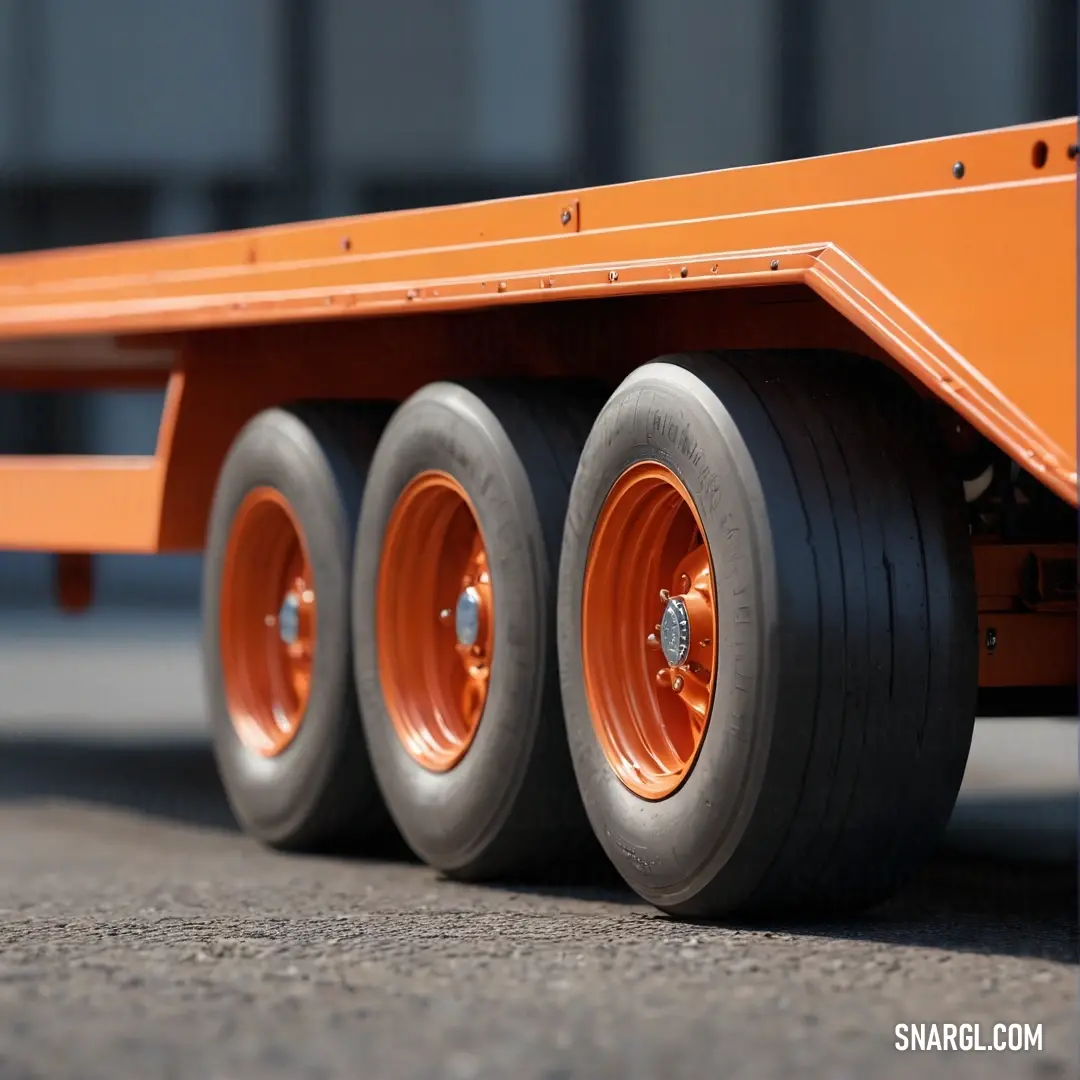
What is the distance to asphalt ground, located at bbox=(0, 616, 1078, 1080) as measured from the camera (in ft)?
11.9

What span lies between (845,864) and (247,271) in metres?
2.62

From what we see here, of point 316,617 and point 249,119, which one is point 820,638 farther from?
point 249,119

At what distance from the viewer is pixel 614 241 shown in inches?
203

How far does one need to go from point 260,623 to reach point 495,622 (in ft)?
4.75

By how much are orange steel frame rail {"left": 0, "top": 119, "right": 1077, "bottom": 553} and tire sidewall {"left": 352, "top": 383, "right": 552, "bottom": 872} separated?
0.30 metres

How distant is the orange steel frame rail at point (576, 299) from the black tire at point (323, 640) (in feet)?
0.92

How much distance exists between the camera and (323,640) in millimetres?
6438

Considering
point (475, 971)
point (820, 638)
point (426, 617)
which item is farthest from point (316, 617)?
point (475, 971)

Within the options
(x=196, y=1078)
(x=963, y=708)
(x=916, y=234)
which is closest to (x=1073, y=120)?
(x=916, y=234)

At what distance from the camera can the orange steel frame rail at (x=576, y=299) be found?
4.25 m

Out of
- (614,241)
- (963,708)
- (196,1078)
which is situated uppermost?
(614,241)

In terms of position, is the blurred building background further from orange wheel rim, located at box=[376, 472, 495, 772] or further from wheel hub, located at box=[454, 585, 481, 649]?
wheel hub, located at box=[454, 585, 481, 649]

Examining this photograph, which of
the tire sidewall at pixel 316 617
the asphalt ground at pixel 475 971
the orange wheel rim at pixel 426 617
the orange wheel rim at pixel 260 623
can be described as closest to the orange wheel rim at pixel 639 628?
the asphalt ground at pixel 475 971

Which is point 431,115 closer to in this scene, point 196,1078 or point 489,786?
point 489,786
